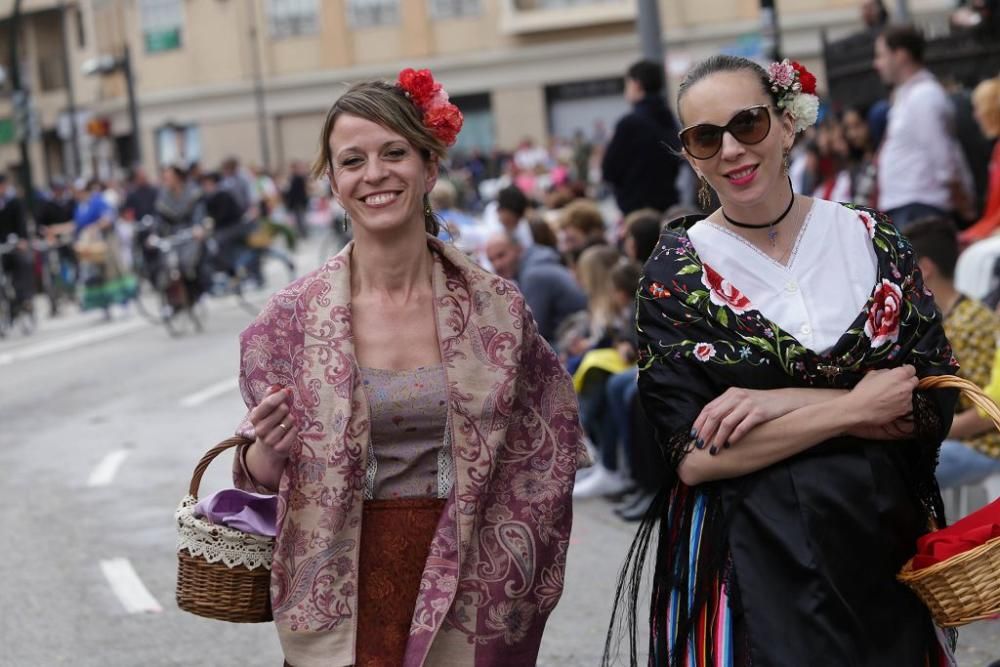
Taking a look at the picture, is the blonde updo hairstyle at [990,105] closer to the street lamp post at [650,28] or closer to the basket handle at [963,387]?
the street lamp post at [650,28]

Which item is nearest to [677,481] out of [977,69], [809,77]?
[809,77]

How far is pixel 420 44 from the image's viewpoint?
173ft

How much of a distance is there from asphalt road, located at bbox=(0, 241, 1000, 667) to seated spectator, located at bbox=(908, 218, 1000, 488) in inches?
25.2

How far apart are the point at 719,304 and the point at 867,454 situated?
1.47 feet

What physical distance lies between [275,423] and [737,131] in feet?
3.91

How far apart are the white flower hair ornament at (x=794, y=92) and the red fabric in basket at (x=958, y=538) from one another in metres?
0.95

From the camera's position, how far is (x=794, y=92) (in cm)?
382

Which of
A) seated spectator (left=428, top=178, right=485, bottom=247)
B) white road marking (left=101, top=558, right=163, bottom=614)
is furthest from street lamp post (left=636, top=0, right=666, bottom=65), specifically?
white road marking (left=101, top=558, right=163, bottom=614)

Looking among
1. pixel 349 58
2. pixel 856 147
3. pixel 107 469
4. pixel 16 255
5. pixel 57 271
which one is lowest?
pixel 57 271

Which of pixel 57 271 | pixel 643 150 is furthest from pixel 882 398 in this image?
pixel 57 271

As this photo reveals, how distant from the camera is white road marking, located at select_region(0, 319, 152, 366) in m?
20.3

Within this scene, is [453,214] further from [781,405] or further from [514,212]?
[781,405]

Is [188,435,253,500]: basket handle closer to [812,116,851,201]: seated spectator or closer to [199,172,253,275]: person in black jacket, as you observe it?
[812,116,851,201]: seated spectator

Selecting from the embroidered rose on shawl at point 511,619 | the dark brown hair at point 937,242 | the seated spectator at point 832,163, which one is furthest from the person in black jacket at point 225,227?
the embroidered rose on shawl at point 511,619
